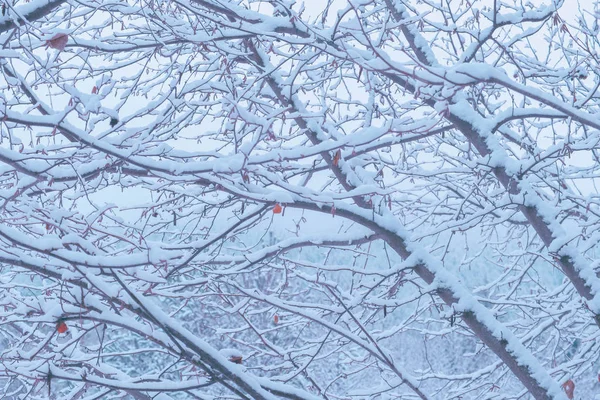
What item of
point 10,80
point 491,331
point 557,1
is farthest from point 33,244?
point 557,1

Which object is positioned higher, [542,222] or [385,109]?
[385,109]

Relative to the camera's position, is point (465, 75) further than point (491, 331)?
No

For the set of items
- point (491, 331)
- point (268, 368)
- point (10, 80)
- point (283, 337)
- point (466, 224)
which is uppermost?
point (283, 337)

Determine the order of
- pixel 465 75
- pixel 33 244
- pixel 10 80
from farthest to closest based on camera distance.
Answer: pixel 10 80, pixel 465 75, pixel 33 244

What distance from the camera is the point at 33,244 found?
1.88 m

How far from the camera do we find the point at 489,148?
3.77 meters

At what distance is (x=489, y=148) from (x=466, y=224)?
478 millimetres

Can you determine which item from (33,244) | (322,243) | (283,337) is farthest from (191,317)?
(33,244)

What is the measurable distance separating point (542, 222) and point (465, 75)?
6.41 feet

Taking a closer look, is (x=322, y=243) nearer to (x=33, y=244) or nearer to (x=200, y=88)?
(x=200, y=88)

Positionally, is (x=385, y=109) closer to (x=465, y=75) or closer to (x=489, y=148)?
(x=489, y=148)

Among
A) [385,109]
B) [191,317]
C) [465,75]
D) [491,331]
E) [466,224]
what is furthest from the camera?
[191,317]

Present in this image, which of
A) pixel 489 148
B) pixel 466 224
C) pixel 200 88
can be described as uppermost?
pixel 200 88

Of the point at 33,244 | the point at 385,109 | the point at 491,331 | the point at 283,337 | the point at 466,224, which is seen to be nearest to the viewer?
the point at 33,244
